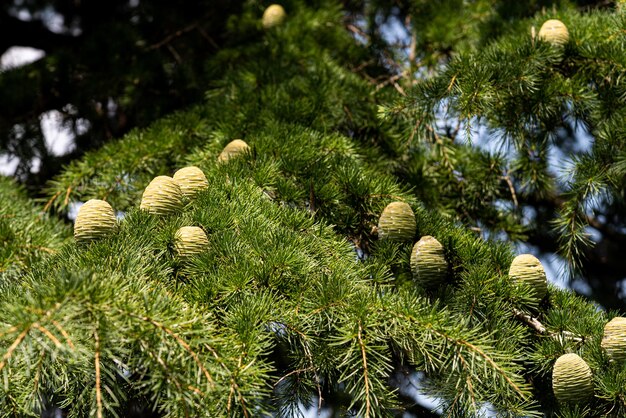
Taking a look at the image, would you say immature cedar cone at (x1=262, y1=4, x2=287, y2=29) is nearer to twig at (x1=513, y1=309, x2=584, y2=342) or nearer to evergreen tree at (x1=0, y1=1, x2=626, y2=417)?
evergreen tree at (x1=0, y1=1, x2=626, y2=417)

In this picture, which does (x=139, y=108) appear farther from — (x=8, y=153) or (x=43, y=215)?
(x=43, y=215)

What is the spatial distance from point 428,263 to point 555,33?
29.3 inches

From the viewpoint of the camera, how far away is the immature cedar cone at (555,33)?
67.6 inches

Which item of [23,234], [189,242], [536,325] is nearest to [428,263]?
[536,325]

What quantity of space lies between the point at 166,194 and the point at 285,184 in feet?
0.90

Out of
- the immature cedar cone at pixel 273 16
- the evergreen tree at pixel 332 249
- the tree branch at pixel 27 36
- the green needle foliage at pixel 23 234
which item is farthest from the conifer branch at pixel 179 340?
the tree branch at pixel 27 36

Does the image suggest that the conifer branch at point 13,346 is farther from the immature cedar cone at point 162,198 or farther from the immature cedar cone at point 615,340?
the immature cedar cone at point 615,340

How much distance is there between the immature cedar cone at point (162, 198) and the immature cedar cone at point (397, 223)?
16.1 inches

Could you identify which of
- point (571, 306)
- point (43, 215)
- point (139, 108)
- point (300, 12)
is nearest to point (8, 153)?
point (139, 108)

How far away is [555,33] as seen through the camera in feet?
5.65

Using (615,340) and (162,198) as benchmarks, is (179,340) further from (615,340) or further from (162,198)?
(615,340)

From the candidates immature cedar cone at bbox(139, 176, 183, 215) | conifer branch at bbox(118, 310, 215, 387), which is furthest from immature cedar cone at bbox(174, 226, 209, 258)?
conifer branch at bbox(118, 310, 215, 387)

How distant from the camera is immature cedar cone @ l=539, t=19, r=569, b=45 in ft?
5.64

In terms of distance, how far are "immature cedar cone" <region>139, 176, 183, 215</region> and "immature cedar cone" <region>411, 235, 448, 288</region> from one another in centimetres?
47
